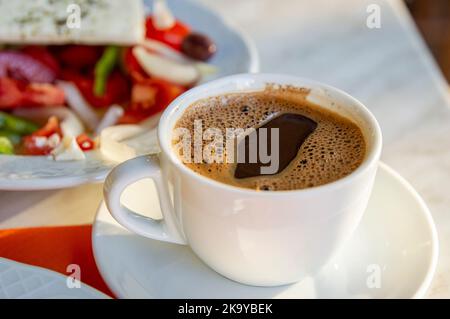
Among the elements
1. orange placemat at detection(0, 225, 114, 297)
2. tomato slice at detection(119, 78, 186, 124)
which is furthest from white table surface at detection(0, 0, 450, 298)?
tomato slice at detection(119, 78, 186, 124)

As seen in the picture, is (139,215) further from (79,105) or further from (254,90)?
(79,105)

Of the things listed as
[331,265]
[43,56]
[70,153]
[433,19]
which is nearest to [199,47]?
[43,56]

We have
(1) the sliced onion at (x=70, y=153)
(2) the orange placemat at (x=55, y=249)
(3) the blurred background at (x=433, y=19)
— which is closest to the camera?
(2) the orange placemat at (x=55, y=249)

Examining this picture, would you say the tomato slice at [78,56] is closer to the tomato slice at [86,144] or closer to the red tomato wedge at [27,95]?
the red tomato wedge at [27,95]

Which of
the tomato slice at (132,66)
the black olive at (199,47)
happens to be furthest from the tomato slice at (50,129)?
the black olive at (199,47)

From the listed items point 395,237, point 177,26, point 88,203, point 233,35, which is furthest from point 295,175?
point 177,26
